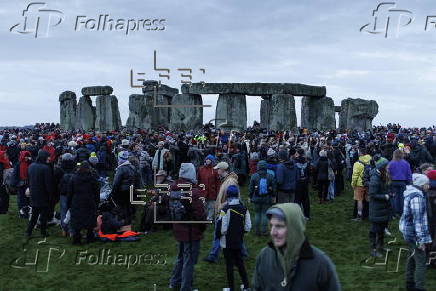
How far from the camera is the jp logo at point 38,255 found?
360 inches

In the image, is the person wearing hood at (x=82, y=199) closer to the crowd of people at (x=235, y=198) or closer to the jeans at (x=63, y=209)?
the crowd of people at (x=235, y=198)

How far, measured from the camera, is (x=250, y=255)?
9.61 m

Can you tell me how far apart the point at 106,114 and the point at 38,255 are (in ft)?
92.6

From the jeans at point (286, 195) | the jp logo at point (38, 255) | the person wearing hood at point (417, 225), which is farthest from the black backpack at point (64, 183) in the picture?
the person wearing hood at point (417, 225)

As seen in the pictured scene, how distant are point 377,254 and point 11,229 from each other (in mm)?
8167

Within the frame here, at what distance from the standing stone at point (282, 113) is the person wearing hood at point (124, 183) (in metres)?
20.5

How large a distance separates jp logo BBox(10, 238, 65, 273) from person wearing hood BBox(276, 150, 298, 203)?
16.0 ft

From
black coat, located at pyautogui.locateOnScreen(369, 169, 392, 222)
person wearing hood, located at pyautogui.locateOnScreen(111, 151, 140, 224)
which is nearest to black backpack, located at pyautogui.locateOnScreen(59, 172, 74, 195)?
person wearing hood, located at pyautogui.locateOnScreen(111, 151, 140, 224)

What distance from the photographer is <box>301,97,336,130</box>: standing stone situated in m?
32.8

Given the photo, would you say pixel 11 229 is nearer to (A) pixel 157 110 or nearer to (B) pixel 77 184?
(B) pixel 77 184

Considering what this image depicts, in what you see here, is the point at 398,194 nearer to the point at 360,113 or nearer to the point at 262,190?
the point at 262,190

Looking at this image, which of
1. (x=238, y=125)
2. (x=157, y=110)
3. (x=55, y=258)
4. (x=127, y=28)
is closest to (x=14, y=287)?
(x=55, y=258)

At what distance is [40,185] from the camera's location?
10.7 meters

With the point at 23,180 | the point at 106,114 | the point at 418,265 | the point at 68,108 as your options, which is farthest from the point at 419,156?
the point at 68,108
